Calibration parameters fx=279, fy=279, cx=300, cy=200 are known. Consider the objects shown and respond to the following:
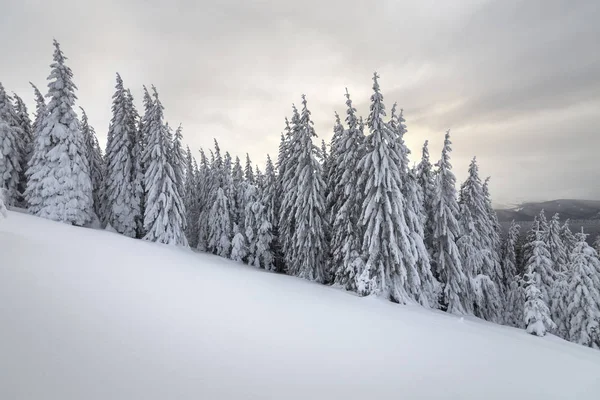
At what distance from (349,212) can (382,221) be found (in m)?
3.34

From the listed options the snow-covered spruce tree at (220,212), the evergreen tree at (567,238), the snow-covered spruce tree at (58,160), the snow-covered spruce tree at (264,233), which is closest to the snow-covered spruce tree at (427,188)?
the snow-covered spruce tree at (264,233)

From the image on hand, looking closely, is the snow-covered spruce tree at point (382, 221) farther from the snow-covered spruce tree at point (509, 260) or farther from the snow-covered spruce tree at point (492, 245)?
the snow-covered spruce tree at point (509, 260)

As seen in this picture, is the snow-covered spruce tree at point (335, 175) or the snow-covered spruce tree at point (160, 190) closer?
the snow-covered spruce tree at point (335, 175)

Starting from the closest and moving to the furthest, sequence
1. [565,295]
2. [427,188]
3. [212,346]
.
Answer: [212,346]
[427,188]
[565,295]

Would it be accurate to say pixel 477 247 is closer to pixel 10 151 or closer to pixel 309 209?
pixel 309 209

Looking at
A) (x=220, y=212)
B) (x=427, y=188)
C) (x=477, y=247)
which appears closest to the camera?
(x=427, y=188)

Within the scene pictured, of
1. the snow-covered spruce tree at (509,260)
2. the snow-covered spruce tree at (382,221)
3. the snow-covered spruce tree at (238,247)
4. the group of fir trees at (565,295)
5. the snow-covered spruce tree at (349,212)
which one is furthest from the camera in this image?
the snow-covered spruce tree at (509,260)

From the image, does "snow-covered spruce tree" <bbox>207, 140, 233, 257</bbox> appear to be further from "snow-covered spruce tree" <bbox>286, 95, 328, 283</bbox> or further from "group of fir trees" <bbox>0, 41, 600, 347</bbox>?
"snow-covered spruce tree" <bbox>286, 95, 328, 283</bbox>

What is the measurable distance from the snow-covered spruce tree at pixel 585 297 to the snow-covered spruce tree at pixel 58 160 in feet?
150

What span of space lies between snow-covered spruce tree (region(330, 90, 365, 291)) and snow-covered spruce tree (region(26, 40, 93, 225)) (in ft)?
80.0

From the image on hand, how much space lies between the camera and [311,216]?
2547cm

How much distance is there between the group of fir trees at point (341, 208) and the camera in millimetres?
20125

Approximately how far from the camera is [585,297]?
79.5 feet

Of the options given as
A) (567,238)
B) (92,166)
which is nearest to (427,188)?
(567,238)
